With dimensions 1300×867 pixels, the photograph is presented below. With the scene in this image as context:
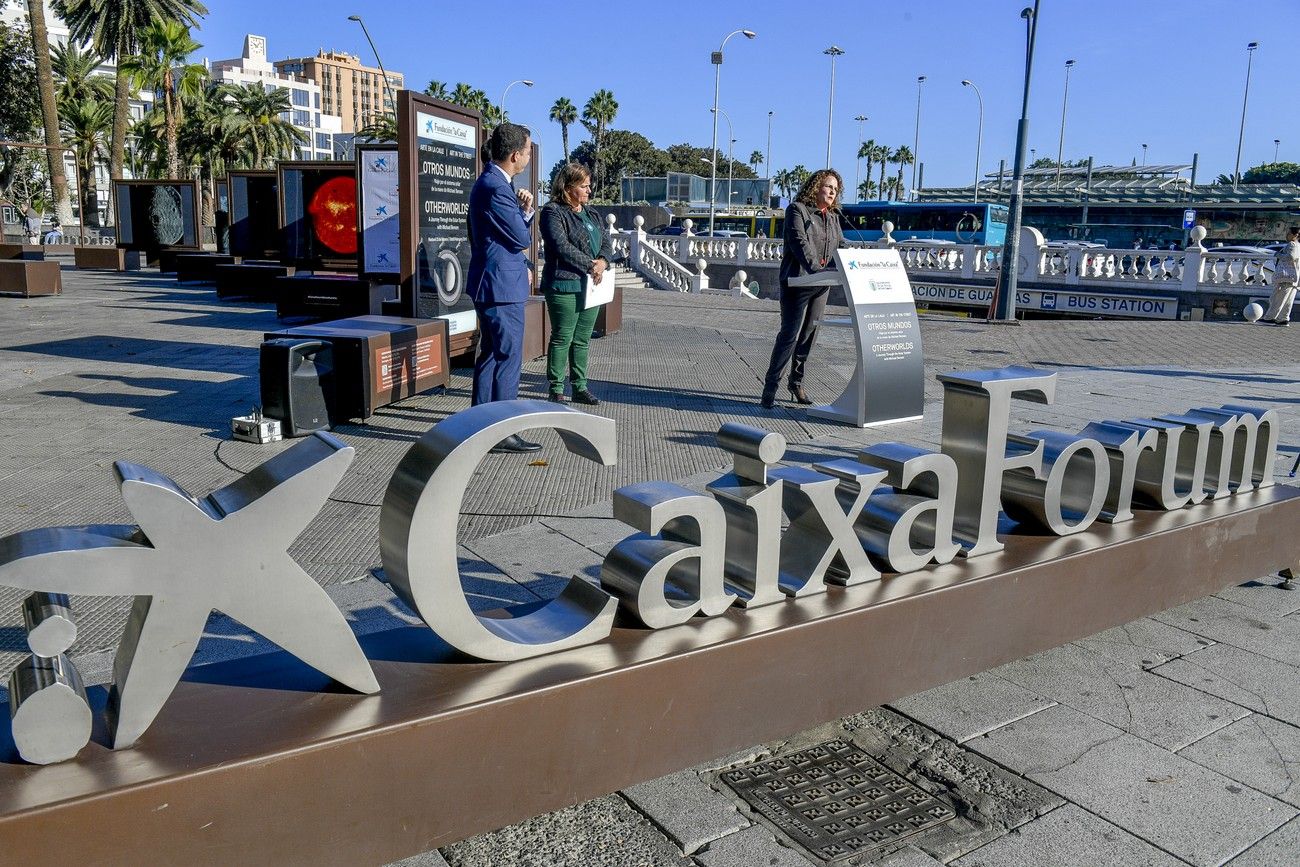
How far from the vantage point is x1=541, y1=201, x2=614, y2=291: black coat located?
25.5 feet

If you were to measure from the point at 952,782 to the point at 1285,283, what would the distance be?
63.3 ft

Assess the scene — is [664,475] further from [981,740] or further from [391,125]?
[391,125]

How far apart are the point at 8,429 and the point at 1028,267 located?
23.9 meters

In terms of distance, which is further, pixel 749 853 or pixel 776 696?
pixel 776 696

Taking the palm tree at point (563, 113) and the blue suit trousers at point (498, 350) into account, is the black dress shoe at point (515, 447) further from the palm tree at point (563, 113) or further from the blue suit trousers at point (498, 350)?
the palm tree at point (563, 113)

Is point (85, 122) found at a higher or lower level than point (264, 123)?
lower

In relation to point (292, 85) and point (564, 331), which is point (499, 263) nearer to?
point (564, 331)

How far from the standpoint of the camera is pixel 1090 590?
144 inches

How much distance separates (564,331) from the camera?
7918mm

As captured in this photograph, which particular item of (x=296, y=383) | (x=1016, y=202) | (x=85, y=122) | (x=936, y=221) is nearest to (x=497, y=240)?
(x=296, y=383)

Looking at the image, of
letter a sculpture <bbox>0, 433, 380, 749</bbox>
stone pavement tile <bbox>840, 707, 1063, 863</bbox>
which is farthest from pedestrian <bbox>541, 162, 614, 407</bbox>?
letter a sculpture <bbox>0, 433, 380, 749</bbox>

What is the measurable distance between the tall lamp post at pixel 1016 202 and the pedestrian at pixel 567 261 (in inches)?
482

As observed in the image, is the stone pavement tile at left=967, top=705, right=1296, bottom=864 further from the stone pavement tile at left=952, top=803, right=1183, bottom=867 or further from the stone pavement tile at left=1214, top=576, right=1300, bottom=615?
the stone pavement tile at left=1214, top=576, right=1300, bottom=615

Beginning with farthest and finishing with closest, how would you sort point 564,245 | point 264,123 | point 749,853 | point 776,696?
point 264,123, point 564,245, point 776,696, point 749,853
